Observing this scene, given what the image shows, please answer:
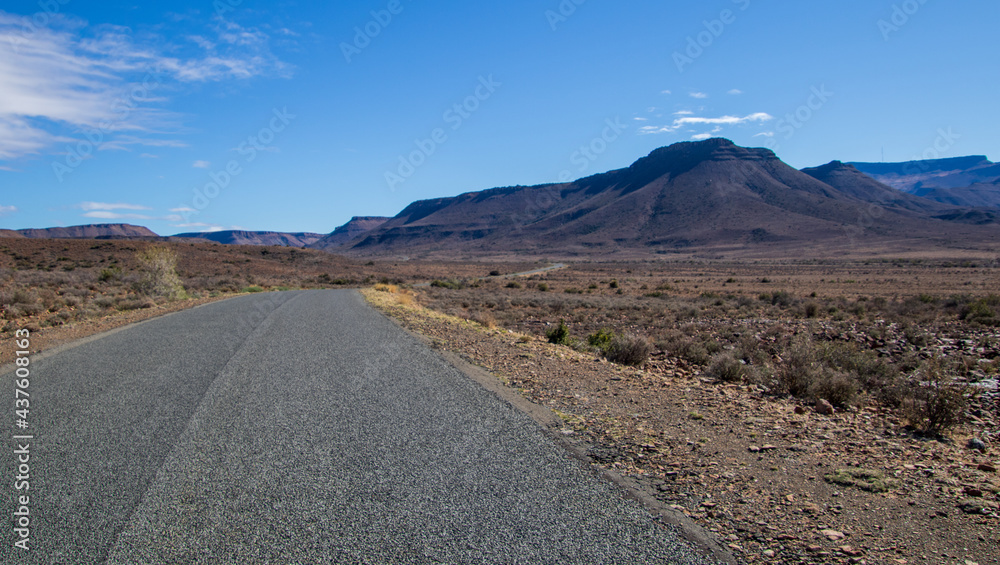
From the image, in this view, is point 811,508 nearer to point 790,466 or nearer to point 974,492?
point 790,466

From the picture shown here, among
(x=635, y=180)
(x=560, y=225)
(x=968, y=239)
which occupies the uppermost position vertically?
(x=635, y=180)

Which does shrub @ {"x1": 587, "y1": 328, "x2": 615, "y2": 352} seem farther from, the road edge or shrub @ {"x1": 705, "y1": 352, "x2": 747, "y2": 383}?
the road edge

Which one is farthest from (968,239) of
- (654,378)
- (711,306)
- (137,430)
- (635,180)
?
(137,430)

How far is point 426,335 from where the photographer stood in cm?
1295

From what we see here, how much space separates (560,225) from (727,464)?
147 m

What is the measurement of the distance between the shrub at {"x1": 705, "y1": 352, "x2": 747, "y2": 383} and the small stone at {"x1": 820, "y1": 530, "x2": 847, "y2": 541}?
5.49 meters

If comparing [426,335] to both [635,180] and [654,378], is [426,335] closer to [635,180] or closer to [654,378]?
[654,378]

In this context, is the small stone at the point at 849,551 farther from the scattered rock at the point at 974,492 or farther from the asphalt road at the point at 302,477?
the scattered rock at the point at 974,492

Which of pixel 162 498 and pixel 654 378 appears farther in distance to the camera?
pixel 654 378

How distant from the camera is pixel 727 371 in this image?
9125mm

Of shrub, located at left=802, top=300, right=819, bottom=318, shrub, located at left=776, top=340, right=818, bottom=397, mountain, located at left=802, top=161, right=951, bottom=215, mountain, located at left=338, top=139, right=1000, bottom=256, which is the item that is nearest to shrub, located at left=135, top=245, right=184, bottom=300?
shrub, located at left=776, top=340, right=818, bottom=397

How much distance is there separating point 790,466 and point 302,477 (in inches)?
180

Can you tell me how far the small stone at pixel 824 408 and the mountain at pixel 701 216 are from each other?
104 m

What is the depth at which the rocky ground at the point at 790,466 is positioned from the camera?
3.63 meters
